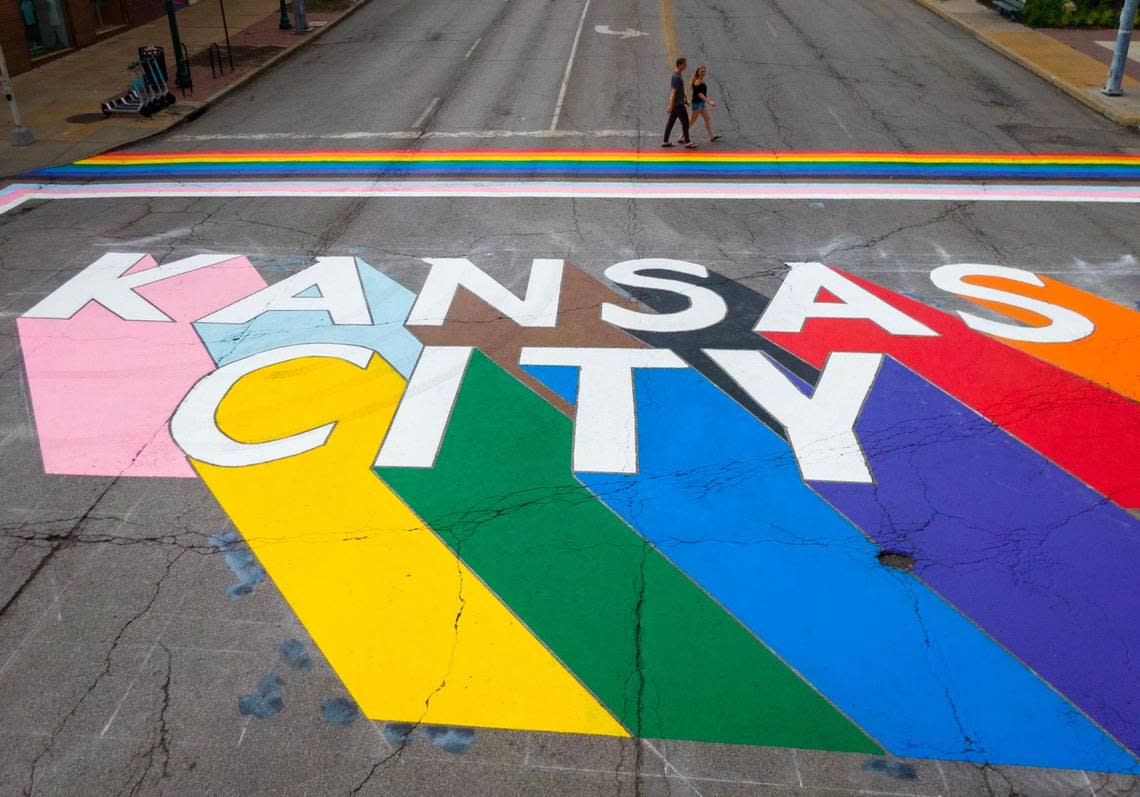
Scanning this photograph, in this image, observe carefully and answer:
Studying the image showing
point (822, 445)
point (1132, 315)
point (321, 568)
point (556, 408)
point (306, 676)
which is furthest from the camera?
point (1132, 315)

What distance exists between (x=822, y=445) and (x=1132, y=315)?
6.11 meters

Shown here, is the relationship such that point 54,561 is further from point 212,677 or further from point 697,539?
point 697,539

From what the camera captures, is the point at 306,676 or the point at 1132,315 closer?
the point at 306,676

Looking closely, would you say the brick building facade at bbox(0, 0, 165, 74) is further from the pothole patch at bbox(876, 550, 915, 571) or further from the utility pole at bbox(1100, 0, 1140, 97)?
the utility pole at bbox(1100, 0, 1140, 97)

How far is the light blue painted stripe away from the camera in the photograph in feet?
39.5

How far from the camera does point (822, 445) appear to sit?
10.1 metres

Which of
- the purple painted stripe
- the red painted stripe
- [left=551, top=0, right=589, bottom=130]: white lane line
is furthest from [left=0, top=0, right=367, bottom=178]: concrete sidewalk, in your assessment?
the purple painted stripe

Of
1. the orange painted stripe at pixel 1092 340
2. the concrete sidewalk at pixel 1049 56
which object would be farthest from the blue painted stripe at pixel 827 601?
the concrete sidewalk at pixel 1049 56

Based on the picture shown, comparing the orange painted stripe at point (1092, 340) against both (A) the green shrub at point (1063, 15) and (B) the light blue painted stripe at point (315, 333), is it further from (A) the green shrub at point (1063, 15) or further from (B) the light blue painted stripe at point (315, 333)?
(A) the green shrub at point (1063, 15)

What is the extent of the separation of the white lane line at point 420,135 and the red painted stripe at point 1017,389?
9302 millimetres

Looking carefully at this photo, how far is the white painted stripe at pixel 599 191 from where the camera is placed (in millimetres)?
17047

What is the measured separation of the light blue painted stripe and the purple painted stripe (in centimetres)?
582

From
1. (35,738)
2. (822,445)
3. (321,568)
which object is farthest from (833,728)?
(35,738)

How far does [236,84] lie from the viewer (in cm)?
2472
